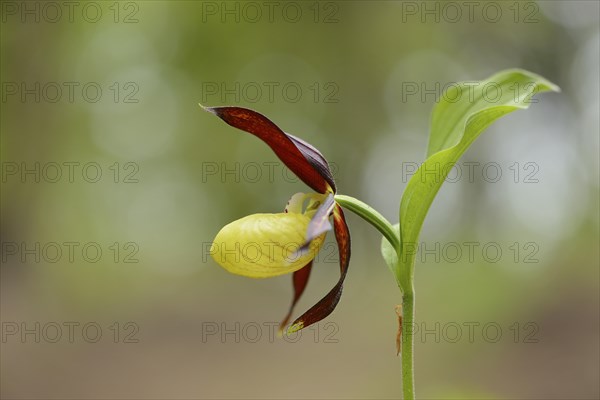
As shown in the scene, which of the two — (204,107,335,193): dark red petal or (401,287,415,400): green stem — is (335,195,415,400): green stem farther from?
(204,107,335,193): dark red petal

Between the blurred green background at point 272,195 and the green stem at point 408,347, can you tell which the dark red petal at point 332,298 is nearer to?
the green stem at point 408,347

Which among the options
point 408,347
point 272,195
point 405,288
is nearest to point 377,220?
point 405,288

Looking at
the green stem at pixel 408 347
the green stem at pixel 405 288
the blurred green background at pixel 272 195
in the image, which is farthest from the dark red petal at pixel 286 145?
the blurred green background at pixel 272 195

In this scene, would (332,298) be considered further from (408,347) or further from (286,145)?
(286,145)

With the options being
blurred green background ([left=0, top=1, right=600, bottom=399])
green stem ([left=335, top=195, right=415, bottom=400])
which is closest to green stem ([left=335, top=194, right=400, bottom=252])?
green stem ([left=335, top=195, right=415, bottom=400])

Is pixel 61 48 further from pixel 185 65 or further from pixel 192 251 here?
pixel 192 251

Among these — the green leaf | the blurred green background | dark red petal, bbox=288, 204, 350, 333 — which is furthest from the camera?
the blurred green background
